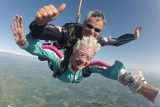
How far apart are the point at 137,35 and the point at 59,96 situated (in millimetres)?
67503

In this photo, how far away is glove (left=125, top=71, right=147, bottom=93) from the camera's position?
184cm

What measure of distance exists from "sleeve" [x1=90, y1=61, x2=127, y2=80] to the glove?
10.2 inches

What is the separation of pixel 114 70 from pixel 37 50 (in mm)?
787

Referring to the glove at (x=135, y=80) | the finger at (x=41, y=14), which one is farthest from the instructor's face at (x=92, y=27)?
the finger at (x=41, y=14)

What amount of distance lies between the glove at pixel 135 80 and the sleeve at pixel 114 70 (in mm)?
258

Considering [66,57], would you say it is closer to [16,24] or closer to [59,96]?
[16,24]

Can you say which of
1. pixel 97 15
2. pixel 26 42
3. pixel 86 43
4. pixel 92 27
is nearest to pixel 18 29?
pixel 26 42

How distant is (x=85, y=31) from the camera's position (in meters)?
2.48

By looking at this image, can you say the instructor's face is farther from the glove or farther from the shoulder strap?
the glove

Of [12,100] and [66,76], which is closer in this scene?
[66,76]

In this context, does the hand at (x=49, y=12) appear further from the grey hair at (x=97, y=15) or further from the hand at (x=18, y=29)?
the grey hair at (x=97, y=15)

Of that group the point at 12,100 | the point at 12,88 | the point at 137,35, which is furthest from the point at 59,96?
the point at 137,35

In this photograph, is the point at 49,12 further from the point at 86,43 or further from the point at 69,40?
the point at 69,40

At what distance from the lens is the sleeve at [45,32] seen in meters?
1.80
